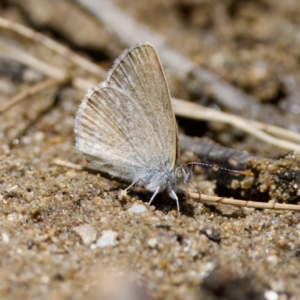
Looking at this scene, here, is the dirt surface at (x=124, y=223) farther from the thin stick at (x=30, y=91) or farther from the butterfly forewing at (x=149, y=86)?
the butterfly forewing at (x=149, y=86)

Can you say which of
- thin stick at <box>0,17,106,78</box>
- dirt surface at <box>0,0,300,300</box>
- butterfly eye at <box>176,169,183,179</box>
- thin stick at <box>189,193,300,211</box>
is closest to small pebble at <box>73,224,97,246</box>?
dirt surface at <box>0,0,300,300</box>

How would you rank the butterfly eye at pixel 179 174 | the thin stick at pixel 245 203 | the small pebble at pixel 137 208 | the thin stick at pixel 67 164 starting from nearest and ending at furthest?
the small pebble at pixel 137 208
the thin stick at pixel 245 203
the butterfly eye at pixel 179 174
the thin stick at pixel 67 164

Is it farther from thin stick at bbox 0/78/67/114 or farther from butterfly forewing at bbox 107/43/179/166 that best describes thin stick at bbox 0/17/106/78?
butterfly forewing at bbox 107/43/179/166

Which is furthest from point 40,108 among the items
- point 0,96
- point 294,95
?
point 294,95

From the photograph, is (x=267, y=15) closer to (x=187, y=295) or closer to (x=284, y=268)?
(x=284, y=268)

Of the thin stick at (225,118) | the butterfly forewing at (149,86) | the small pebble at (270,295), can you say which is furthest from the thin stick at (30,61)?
the small pebble at (270,295)
